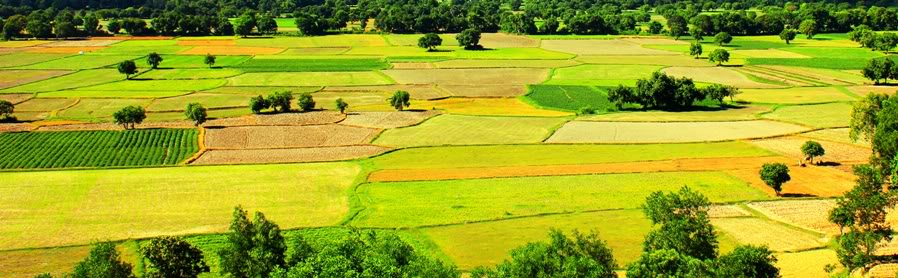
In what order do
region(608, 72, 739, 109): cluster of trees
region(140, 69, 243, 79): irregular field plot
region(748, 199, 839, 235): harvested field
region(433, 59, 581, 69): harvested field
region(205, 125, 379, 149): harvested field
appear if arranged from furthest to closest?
region(433, 59, 581, 69): harvested field
region(140, 69, 243, 79): irregular field plot
region(608, 72, 739, 109): cluster of trees
region(205, 125, 379, 149): harvested field
region(748, 199, 839, 235): harvested field

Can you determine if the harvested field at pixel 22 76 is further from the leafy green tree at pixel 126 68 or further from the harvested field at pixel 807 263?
the harvested field at pixel 807 263

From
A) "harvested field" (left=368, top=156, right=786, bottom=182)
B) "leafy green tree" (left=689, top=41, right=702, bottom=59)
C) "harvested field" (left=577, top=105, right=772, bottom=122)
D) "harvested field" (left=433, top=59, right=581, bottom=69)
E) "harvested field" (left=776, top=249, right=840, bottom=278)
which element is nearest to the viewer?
"harvested field" (left=776, top=249, right=840, bottom=278)

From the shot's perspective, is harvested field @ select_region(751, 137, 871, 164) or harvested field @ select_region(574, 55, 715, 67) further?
harvested field @ select_region(574, 55, 715, 67)

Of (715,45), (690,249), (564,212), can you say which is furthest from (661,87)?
(715,45)

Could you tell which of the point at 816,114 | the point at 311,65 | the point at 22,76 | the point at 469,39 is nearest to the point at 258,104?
the point at 311,65

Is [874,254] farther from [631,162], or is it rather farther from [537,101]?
[537,101]

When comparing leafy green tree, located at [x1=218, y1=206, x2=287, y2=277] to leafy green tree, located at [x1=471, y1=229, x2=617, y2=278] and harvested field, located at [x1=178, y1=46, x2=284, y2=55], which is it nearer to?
leafy green tree, located at [x1=471, y1=229, x2=617, y2=278]

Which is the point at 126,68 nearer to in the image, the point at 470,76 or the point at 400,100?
the point at 400,100

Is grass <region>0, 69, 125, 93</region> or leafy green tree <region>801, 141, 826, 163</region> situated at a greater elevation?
leafy green tree <region>801, 141, 826, 163</region>

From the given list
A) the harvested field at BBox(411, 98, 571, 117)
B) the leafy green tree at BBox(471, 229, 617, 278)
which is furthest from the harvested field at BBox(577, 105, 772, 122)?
the leafy green tree at BBox(471, 229, 617, 278)
